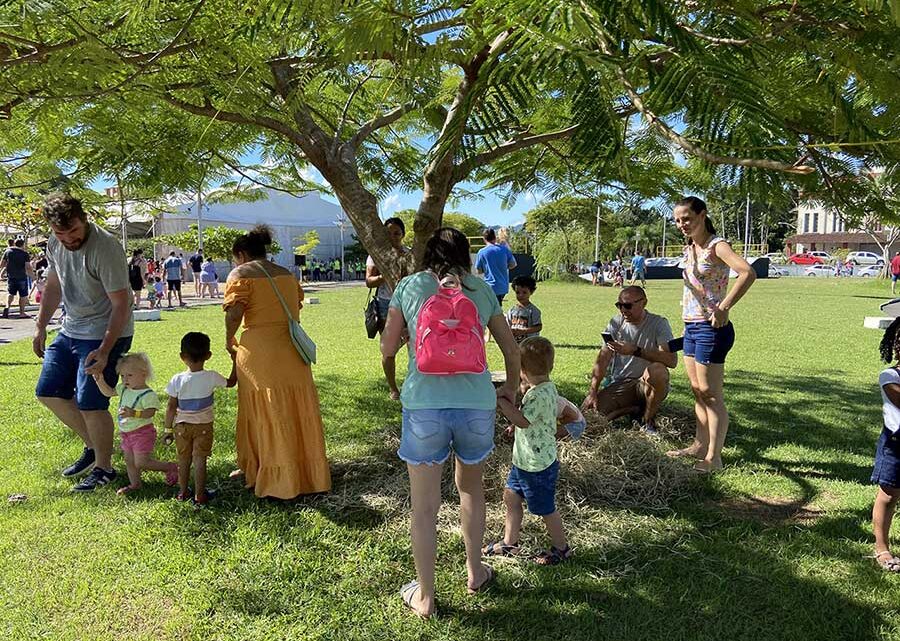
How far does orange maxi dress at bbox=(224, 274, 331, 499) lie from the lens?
152 inches

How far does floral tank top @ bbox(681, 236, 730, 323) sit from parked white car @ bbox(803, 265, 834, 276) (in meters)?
48.3

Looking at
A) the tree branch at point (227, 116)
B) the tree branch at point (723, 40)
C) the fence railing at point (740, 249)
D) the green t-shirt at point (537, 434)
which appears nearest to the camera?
the tree branch at point (723, 40)

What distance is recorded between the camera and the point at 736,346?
1084 centimetres

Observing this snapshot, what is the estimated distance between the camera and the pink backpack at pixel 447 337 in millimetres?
2609

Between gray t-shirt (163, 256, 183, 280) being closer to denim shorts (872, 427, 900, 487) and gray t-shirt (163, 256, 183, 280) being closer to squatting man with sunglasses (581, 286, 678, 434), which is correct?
squatting man with sunglasses (581, 286, 678, 434)

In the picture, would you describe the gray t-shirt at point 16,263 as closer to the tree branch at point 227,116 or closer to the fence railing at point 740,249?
the tree branch at point 227,116

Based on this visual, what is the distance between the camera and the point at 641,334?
17.7ft

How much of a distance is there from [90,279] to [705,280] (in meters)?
4.03

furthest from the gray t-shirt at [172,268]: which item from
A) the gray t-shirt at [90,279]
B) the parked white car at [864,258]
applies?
the parked white car at [864,258]

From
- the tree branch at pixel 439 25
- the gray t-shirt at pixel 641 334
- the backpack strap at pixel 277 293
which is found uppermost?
the tree branch at pixel 439 25

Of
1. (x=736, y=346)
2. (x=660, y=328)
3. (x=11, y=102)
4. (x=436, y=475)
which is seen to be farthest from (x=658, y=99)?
(x=736, y=346)

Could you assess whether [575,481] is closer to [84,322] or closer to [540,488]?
[540,488]

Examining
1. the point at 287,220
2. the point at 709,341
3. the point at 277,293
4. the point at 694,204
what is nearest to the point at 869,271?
the point at 287,220

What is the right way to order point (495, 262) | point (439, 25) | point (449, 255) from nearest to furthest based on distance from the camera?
1. point (439, 25)
2. point (449, 255)
3. point (495, 262)
